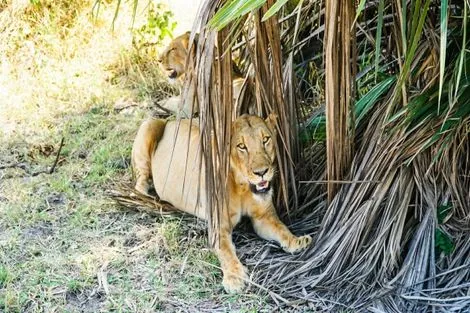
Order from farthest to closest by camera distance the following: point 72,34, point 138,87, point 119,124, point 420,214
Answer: point 72,34, point 138,87, point 119,124, point 420,214

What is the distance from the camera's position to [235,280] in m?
3.52

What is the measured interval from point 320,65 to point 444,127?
121 cm

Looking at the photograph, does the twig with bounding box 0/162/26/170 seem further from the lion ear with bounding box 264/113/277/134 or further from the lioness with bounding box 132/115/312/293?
the lion ear with bounding box 264/113/277/134

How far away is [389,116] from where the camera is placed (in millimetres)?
3418

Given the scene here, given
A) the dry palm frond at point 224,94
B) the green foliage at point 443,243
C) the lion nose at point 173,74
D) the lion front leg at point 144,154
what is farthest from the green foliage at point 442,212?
the lion nose at point 173,74

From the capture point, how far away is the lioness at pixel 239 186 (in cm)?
361

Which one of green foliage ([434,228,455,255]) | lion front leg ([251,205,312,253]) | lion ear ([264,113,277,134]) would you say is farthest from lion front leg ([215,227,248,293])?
green foliage ([434,228,455,255])

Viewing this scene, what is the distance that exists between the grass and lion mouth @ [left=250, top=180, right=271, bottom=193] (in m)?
0.37

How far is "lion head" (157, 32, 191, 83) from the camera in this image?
5.23 meters

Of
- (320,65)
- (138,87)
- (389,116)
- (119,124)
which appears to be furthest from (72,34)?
(389,116)

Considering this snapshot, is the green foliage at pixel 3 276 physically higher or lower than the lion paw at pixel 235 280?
higher

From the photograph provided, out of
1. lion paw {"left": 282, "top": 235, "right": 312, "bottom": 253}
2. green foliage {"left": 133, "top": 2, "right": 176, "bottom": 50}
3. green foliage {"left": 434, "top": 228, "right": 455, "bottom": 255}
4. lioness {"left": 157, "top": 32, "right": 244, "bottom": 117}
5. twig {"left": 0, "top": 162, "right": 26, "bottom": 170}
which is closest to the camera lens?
green foliage {"left": 434, "top": 228, "right": 455, "bottom": 255}

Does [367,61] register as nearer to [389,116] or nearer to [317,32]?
[317,32]

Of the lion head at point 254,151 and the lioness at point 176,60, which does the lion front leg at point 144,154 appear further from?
the lion head at point 254,151
